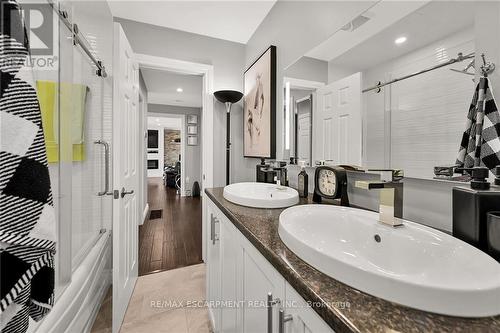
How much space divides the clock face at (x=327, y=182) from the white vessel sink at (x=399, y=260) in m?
0.24

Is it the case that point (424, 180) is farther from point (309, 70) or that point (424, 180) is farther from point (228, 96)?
point (228, 96)

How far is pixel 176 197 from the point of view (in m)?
5.66

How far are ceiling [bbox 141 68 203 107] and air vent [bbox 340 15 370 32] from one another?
2.72m

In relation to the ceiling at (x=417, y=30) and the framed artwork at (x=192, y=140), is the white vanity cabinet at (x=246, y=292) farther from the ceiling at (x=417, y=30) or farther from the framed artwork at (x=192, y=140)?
the framed artwork at (x=192, y=140)

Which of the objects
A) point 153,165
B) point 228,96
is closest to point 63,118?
point 228,96

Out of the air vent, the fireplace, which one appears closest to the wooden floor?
the air vent

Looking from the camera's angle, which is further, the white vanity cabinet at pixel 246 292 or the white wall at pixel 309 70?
the white wall at pixel 309 70

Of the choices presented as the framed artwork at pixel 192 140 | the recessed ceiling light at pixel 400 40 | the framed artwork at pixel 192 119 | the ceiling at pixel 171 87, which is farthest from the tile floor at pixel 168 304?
the framed artwork at pixel 192 119

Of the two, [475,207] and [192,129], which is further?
[192,129]

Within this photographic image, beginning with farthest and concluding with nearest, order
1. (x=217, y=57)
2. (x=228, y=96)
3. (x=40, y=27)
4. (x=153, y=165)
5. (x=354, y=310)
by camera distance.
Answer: (x=153, y=165), (x=217, y=57), (x=228, y=96), (x=40, y=27), (x=354, y=310)

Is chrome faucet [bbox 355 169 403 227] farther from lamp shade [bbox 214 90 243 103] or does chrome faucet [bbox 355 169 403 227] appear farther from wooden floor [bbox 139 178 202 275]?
wooden floor [bbox 139 178 202 275]

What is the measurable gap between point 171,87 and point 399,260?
4.32 metres

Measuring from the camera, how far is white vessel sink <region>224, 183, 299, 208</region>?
3.60 ft

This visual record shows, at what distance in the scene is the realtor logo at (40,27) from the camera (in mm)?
976
